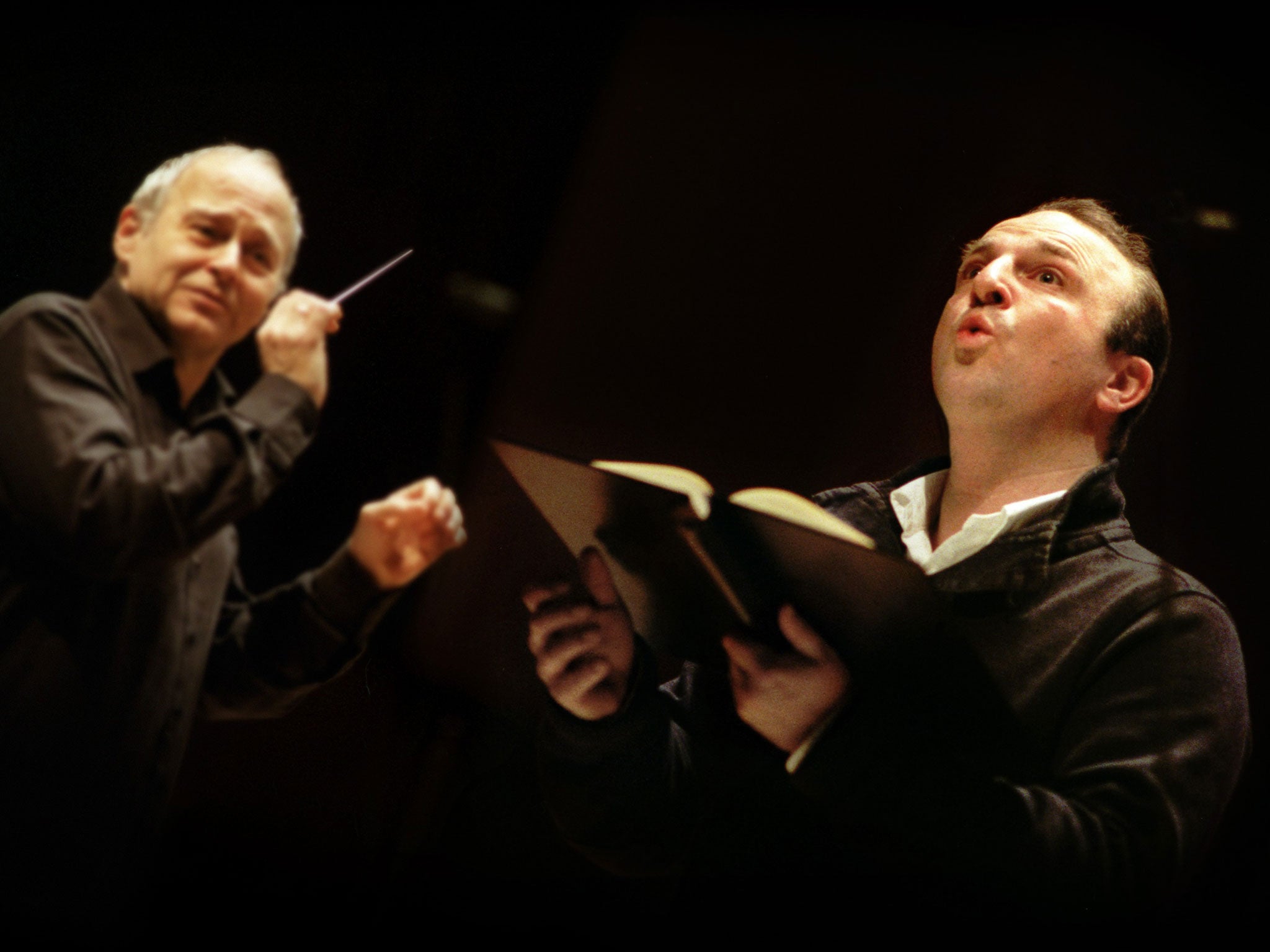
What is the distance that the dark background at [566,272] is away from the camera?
121 cm

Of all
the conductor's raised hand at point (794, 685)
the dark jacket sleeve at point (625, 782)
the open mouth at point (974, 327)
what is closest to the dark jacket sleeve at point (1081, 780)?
the conductor's raised hand at point (794, 685)

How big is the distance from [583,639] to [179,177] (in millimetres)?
690

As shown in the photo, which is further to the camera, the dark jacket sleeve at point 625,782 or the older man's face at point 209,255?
the dark jacket sleeve at point 625,782

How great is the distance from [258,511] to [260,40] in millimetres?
653

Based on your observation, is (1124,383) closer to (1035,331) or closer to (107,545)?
(1035,331)

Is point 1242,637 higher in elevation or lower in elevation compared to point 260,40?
lower

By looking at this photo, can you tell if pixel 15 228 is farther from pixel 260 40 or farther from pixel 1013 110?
pixel 1013 110

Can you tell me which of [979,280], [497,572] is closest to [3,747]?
[497,572]

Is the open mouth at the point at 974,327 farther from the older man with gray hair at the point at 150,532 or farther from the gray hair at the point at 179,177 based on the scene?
the gray hair at the point at 179,177

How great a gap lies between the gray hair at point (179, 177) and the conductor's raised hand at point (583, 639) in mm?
471

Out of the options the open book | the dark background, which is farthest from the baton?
the open book

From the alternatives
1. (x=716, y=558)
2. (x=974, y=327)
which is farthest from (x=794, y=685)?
(x=974, y=327)

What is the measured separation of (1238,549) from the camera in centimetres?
146

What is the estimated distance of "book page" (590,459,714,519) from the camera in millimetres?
1033
